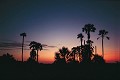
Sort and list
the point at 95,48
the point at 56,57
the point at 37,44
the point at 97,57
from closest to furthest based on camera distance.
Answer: the point at 97,57
the point at 95,48
the point at 37,44
the point at 56,57

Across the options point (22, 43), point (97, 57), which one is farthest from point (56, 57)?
point (97, 57)

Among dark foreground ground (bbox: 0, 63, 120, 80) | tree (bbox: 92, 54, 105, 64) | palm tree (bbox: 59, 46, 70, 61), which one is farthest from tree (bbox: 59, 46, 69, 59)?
dark foreground ground (bbox: 0, 63, 120, 80)

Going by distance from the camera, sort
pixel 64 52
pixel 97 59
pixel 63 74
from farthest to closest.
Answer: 1. pixel 64 52
2. pixel 97 59
3. pixel 63 74

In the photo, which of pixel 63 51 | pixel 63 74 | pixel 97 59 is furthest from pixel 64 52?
pixel 63 74

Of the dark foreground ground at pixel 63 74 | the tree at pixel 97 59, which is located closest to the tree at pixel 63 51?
the tree at pixel 97 59

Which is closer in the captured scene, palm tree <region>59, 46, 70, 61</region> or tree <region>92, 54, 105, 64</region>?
tree <region>92, 54, 105, 64</region>

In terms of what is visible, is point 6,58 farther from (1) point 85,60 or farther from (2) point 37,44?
(1) point 85,60

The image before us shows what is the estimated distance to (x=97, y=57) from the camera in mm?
73000

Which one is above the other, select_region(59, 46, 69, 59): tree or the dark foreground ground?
select_region(59, 46, 69, 59): tree

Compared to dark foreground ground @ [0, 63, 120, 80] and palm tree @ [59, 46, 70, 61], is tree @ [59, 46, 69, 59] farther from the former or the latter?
dark foreground ground @ [0, 63, 120, 80]

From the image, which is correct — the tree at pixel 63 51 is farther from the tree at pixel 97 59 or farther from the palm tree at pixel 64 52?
the tree at pixel 97 59

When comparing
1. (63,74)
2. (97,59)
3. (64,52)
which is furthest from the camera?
(64,52)

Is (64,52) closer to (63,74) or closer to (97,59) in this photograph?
(97,59)

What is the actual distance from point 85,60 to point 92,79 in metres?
32.6
